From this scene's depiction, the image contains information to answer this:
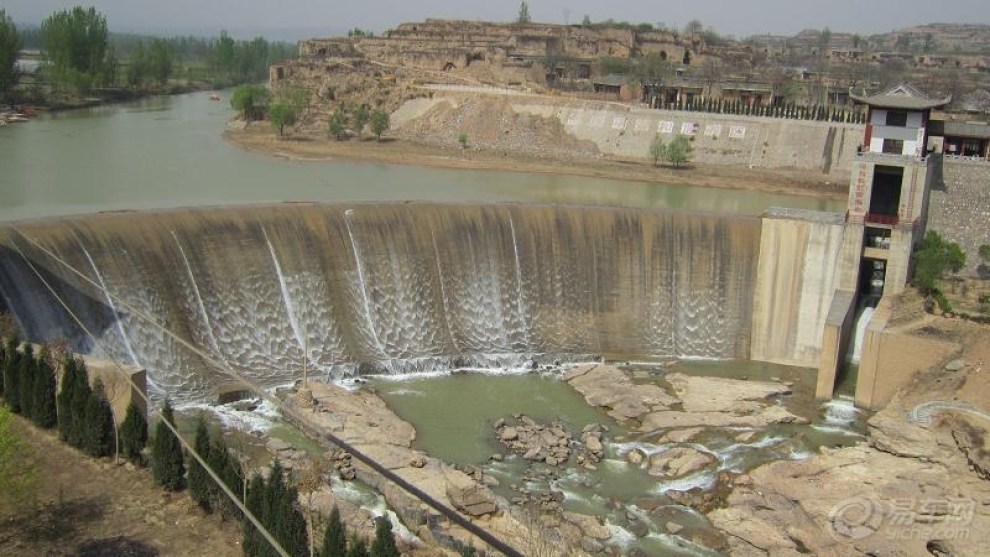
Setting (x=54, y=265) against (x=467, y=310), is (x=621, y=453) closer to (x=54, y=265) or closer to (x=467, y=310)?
(x=467, y=310)

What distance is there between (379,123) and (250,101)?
707 cm

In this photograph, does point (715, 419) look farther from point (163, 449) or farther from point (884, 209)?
point (163, 449)

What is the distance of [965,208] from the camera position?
21484 mm

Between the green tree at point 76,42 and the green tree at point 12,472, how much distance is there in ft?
167

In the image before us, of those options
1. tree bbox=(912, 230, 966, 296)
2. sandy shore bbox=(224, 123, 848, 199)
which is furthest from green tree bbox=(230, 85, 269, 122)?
tree bbox=(912, 230, 966, 296)

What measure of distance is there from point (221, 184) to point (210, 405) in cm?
1435

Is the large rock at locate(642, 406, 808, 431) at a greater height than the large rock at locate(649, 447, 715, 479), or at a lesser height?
greater

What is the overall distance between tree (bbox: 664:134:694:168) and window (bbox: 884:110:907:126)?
1752 cm

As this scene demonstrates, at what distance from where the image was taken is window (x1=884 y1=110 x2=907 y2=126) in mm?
20031

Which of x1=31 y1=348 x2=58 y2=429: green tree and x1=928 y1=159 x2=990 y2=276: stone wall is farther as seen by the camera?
x1=928 y1=159 x2=990 y2=276: stone wall

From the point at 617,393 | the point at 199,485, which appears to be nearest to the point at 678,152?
the point at 617,393

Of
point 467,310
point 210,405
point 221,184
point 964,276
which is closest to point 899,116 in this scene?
point 964,276

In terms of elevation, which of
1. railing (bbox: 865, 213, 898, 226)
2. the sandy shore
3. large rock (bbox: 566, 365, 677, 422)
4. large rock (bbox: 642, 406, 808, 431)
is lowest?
large rock (bbox: 642, 406, 808, 431)

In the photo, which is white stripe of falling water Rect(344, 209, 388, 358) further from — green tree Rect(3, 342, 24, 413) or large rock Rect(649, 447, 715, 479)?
green tree Rect(3, 342, 24, 413)
